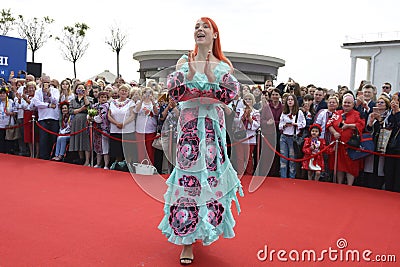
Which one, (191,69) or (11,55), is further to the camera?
(11,55)

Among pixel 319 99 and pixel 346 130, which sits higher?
pixel 319 99

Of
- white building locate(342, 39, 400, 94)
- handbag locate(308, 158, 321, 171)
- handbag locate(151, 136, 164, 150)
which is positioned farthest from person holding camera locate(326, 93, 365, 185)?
white building locate(342, 39, 400, 94)

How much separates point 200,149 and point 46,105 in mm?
5822

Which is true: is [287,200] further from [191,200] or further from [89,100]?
[89,100]

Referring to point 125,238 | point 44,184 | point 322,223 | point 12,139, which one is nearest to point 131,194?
point 44,184

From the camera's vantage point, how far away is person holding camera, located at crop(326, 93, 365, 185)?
6.29m

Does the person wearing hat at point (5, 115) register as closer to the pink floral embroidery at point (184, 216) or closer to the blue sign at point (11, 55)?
the blue sign at point (11, 55)

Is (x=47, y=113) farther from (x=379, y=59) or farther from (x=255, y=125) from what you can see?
(x=379, y=59)

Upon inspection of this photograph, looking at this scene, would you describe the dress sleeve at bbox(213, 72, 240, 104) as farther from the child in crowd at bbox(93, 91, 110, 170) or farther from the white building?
the white building

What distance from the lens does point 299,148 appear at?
6730 millimetres

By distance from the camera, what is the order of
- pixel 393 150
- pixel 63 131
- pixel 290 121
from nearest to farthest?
pixel 393 150 → pixel 290 121 → pixel 63 131

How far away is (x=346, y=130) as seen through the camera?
634 cm

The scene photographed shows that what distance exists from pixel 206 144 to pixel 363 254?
1.61 meters

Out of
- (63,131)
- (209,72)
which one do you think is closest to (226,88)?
(209,72)
